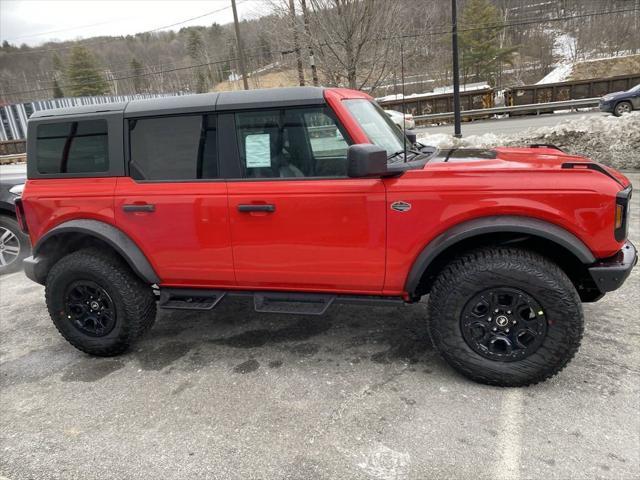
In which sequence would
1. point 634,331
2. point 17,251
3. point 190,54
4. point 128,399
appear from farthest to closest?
1. point 190,54
2. point 17,251
3. point 634,331
4. point 128,399

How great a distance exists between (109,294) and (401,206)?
2.30 m

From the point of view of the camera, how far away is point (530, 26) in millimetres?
63188

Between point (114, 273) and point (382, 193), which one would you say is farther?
point (114, 273)

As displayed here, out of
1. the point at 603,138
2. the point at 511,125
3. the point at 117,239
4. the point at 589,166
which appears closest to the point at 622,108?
the point at 511,125

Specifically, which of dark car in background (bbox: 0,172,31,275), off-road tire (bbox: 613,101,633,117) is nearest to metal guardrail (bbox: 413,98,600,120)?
off-road tire (bbox: 613,101,633,117)

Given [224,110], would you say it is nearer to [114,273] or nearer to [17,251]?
[114,273]

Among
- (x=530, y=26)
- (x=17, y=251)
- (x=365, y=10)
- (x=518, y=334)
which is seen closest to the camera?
(x=518, y=334)

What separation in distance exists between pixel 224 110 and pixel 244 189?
1.86 ft

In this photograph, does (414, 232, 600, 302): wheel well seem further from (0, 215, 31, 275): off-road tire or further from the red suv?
(0, 215, 31, 275): off-road tire

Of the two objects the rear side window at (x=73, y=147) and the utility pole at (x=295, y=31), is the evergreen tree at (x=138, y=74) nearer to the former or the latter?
the utility pole at (x=295, y=31)

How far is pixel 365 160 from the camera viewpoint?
250cm

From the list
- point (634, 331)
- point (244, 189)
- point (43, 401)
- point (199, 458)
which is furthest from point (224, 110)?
point (634, 331)

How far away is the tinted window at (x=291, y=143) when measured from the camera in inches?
115

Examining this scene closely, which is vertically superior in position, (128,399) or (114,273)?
(114,273)
